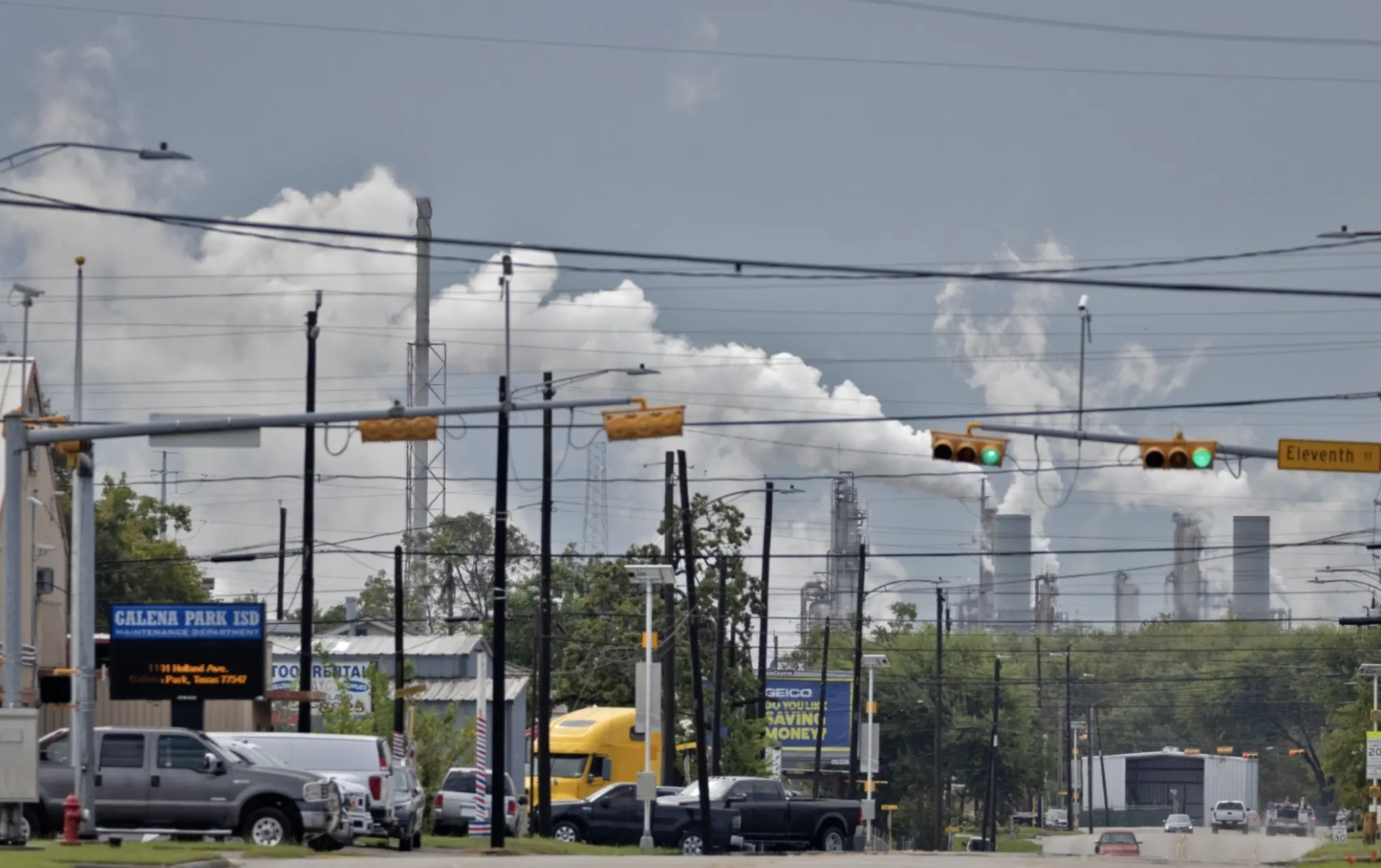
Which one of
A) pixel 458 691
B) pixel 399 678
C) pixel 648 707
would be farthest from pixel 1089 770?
pixel 399 678

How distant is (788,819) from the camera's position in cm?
4694

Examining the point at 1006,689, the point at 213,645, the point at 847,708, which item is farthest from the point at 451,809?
the point at 1006,689

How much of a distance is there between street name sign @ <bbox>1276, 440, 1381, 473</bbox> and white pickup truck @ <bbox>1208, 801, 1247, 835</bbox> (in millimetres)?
85392

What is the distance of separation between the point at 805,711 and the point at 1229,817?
32593mm

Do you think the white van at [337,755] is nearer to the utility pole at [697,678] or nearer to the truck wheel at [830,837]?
the utility pole at [697,678]

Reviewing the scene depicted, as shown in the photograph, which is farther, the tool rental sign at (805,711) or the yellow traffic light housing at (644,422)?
the tool rental sign at (805,711)

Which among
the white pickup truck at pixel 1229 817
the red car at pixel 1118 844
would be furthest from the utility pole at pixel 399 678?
the white pickup truck at pixel 1229 817

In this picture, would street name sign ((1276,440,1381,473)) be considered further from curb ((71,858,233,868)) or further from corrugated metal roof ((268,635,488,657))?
corrugated metal roof ((268,635,488,657))

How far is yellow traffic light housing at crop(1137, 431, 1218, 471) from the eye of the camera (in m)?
29.0

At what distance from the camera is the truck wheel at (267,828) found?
31.7m

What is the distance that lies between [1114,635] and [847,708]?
11093 centimetres

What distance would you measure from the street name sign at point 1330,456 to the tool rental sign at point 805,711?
60980mm

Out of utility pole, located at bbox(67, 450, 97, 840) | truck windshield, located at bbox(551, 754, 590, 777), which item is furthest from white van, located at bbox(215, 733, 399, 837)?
truck windshield, located at bbox(551, 754, 590, 777)

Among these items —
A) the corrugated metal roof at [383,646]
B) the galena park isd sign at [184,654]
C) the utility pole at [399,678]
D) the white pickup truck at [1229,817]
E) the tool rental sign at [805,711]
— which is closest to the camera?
the galena park isd sign at [184,654]
